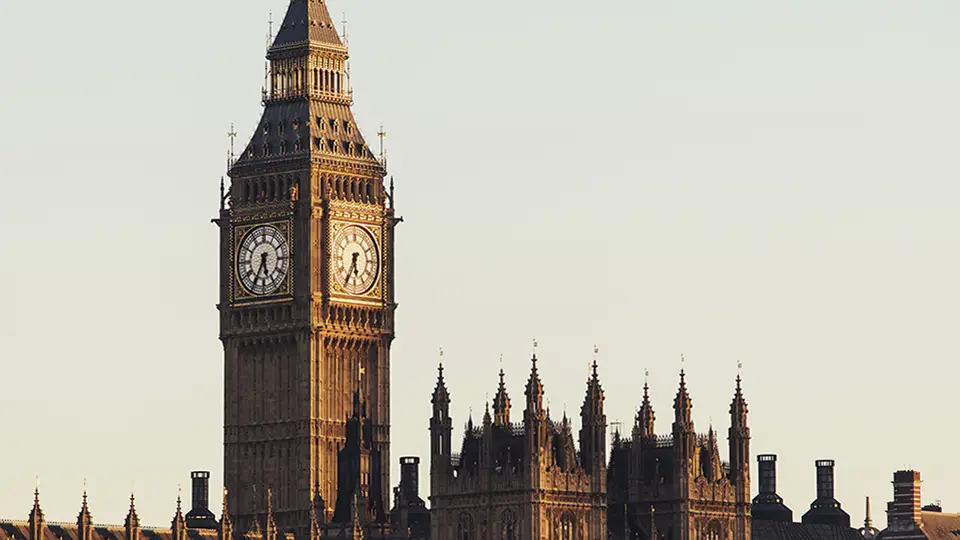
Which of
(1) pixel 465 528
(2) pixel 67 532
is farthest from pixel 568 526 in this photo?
(2) pixel 67 532

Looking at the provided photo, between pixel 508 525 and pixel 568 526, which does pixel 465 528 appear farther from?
pixel 568 526

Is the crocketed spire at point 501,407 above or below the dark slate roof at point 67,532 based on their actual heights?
above

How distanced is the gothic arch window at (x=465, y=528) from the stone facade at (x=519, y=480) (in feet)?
0.18

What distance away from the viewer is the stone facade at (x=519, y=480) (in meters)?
196

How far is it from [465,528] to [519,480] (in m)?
4.50

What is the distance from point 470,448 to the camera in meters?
200

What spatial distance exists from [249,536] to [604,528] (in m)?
19.3

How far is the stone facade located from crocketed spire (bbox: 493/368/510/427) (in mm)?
54

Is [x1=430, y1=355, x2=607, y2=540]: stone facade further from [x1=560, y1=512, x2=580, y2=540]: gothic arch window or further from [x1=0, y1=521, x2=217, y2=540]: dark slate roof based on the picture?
[x1=0, y1=521, x2=217, y2=540]: dark slate roof

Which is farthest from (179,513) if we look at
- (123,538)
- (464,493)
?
(464,493)

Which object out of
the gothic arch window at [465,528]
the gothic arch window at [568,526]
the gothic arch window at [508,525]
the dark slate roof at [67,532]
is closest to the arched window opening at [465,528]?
the gothic arch window at [465,528]

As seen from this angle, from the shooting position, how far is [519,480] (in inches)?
7721

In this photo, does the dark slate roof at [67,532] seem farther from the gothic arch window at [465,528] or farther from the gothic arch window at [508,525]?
the gothic arch window at [508,525]

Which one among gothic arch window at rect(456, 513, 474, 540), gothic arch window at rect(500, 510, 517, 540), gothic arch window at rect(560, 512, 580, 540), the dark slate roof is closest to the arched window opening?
gothic arch window at rect(456, 513, 474, 540)
